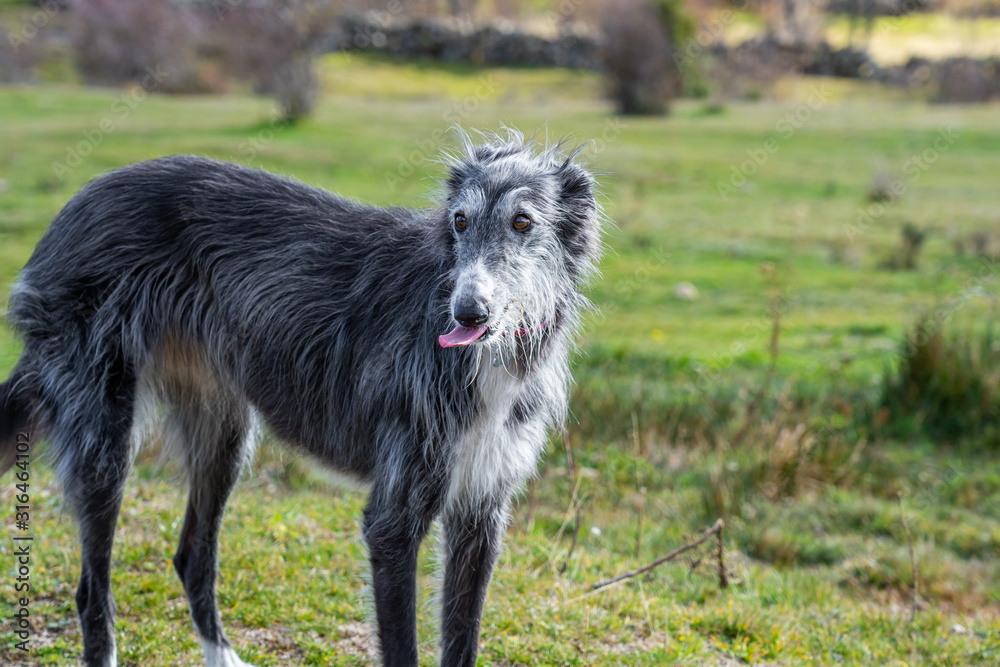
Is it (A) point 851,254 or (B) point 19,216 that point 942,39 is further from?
(B) point 19,216

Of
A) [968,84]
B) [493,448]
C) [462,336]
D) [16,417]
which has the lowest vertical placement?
[16,417]

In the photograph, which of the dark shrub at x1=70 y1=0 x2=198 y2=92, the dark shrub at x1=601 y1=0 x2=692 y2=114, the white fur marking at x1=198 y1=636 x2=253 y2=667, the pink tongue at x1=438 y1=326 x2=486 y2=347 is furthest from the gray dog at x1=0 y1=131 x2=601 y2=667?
the dark shrub at x1=70 y1=0 x2=198 y2=92

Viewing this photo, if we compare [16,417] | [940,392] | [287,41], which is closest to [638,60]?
[287,41]

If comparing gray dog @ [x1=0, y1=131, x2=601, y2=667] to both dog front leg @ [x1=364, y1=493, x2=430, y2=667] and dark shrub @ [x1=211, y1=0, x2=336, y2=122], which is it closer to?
dog front leg @ [x1=364, y1=493, x2=430, y2=667]

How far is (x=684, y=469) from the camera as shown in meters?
9.28

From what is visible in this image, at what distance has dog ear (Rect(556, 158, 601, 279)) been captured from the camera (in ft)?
14.1

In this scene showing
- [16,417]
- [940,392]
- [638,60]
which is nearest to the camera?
[16,417]

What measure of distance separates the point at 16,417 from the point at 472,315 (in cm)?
280

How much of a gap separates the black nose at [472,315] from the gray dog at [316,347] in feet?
1.12

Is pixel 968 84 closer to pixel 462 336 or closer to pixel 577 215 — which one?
pixel 577 215

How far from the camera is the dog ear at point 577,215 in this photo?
14.1 ft

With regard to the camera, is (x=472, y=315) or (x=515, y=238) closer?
(x=472, y=315)

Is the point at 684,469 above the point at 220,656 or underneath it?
underneath

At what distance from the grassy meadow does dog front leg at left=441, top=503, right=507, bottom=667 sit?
0.30 metres
